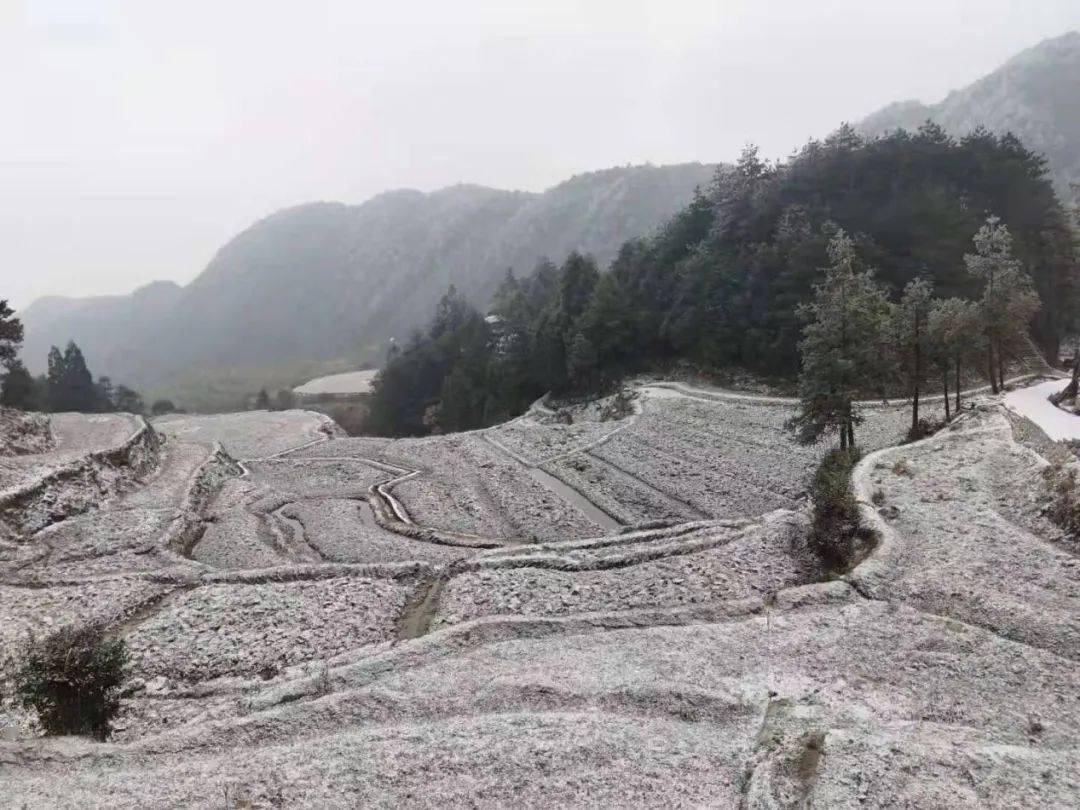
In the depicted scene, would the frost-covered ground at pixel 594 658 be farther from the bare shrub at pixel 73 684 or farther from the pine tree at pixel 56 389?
the pine tree at pixel 56 389

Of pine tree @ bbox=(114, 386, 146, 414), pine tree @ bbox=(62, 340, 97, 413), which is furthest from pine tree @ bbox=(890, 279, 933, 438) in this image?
pine tree @ bbox=(114, 386, 146, 414)

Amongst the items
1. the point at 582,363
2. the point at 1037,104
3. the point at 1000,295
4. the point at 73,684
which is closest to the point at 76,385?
the point at 582,363

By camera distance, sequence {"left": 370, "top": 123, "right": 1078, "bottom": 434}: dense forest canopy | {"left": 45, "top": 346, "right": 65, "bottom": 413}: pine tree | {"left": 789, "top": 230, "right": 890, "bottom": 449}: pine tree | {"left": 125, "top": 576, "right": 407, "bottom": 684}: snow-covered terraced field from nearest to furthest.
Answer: {"left": 125, "top": 576, "right": 407, "bottom": 684}: snow-covered terraced field → {"left": 789, "top": 230, "right": 890, "bottom": 449}: pine tree → {"left": 370, "top": 123, "right": 1078, "bottom": 434}: dense forest canopy → {"left": 45, "top": 346, "right": 65, "bottom": 413}: pine tree

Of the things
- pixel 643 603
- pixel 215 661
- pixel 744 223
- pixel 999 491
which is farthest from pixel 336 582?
pixel 744 223

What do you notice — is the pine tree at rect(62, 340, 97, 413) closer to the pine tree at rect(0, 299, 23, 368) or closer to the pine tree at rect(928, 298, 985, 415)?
the pine tree at rect(0, 299, 23, 368)

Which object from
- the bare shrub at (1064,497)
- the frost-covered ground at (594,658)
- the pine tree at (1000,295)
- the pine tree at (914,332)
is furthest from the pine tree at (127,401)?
the bare shrub at (1064,497)

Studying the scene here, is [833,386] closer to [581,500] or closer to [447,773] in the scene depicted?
[581,500]
